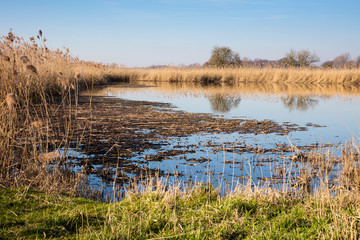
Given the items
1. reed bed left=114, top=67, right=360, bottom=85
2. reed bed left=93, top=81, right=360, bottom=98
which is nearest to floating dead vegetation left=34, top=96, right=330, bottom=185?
reed bed left=93, top=81, right=360, bottom=98

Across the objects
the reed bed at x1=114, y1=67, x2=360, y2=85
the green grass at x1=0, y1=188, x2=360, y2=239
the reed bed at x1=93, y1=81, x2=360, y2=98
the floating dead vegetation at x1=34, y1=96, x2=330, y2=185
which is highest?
the reed bed at x1=114, y1=67, x2=360, y2=85

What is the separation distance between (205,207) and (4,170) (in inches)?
100

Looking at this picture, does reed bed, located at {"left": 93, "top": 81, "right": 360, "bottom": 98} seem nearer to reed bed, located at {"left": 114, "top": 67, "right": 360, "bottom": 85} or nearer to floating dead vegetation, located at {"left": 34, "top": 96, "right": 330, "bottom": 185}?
reed bed, located at {"left": 114, "top": 67, "right": 360, "bottom": 85}

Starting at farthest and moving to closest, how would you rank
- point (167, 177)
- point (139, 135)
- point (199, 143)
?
point (139, 135)
point (199, 143)
point (167, 177)

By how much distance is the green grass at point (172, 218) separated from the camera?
245cm

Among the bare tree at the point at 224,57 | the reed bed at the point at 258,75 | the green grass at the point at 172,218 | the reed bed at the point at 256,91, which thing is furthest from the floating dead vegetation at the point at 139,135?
the bare tree at the point at 224,57

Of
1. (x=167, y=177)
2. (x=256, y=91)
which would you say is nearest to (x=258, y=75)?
(x=256, y=91)

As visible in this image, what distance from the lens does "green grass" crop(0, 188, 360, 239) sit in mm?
2447

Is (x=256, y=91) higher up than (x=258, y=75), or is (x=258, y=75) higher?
(x=258, y=75)

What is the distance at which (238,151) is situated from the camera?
548cm

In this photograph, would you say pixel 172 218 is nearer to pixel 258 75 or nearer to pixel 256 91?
pixel 256 91

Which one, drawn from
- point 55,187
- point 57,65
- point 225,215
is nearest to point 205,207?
point 225,215

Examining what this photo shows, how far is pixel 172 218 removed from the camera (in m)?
2.65

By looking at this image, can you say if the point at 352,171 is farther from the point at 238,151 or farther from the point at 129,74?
the point at 129,74
